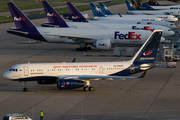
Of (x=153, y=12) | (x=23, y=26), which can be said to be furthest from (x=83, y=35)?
(x=153, y=12)

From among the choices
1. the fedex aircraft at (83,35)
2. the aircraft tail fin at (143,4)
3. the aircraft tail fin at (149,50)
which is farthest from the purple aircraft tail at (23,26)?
the aircraft tail fin at (143,4)

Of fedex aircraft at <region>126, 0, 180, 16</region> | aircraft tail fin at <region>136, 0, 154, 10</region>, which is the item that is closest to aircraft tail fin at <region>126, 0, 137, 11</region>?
fedex aircraft at <region>126, 0, 180, 16</region>

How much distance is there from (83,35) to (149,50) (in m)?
27.6

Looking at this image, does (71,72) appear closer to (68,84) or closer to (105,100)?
(68,84)

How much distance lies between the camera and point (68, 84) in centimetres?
3456

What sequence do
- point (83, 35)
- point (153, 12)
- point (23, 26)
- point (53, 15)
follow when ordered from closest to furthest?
point (83, 35) < point (23, 26) < point (53, 15) < point (153, 12)

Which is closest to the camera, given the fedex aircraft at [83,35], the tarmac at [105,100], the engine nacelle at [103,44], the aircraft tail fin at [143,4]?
the tarmac at [105,100]

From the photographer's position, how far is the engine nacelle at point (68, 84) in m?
34.4

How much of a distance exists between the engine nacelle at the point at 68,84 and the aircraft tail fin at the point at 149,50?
8094 mm

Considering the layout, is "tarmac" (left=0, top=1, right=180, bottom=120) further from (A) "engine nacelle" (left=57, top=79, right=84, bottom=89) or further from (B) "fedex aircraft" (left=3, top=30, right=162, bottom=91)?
(B) "fedex aircraft" (left=3, top=30, right=162, bottom=91)

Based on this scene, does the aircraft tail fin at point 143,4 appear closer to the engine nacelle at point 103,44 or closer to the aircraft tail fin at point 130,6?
the aircraft tail fin at point 130,6

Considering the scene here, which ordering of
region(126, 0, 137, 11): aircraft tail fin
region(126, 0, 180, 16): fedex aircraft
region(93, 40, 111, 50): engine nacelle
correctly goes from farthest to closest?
region(126, 0, 137, 11): aircraft tail fin → region(126, 0, 180, 16): fedex aircraft → region(93, 40, 111, 50): engine nacelle

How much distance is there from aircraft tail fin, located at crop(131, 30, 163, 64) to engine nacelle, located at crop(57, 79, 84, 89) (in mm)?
8094

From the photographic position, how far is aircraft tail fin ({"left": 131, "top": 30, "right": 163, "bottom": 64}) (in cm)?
3866
